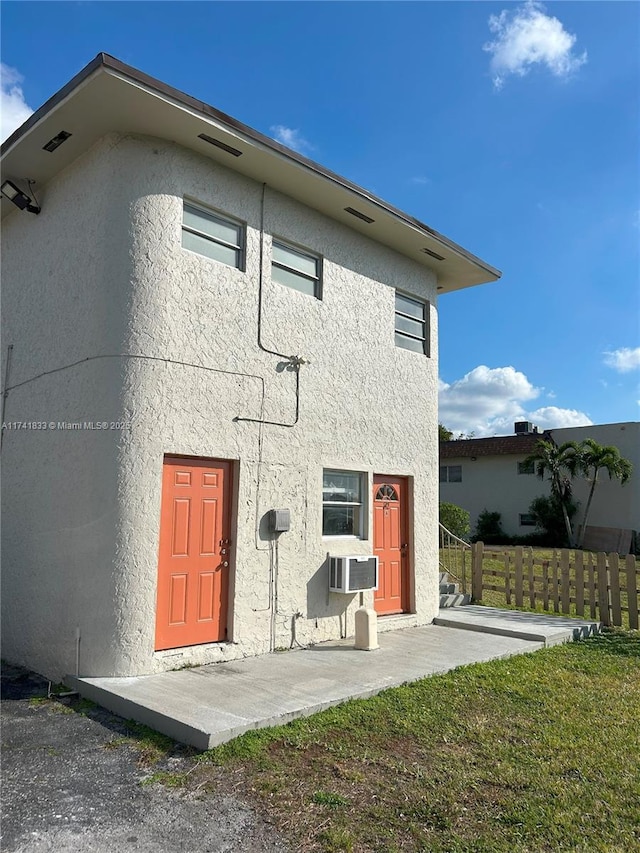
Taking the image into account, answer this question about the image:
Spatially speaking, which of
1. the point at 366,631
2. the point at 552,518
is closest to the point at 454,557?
the point at 366,631

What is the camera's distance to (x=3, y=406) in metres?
8.91

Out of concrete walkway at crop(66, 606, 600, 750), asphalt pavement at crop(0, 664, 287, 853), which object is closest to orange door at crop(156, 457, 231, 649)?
concrete walkway at crop(66, 606, 600, 750)

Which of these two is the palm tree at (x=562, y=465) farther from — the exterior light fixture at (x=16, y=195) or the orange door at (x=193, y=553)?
the exterior light fixture at (x=16, y=195)

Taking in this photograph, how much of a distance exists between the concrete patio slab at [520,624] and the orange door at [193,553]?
13.6 ft

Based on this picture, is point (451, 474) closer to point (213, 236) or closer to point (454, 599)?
point (454, 599)

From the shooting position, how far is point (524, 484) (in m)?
29.6

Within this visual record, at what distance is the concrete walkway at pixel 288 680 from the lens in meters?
5.31

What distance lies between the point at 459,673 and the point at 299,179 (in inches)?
246

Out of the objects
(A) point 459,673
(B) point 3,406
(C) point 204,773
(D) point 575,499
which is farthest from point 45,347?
(D) point 575,499

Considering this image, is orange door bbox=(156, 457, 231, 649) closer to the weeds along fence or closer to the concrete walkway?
the concrete walkway

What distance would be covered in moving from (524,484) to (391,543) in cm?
2128

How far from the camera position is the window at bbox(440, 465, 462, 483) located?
3128 cm

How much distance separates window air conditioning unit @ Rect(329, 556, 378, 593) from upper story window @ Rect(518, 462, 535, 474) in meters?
21.1

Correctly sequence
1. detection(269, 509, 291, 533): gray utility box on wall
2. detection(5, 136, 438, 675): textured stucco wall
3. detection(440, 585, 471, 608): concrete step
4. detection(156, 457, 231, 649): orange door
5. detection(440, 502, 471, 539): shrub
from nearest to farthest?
detection(5, 136, 438, 675): textured stucco wall
detection(156, 457, 231, 649): orange door
detection(269, 509, 291, 533): gray utility box on wall
detection(440, 585, 471, 608): concrete step
detection(440, 502, 471, 539): shrub
